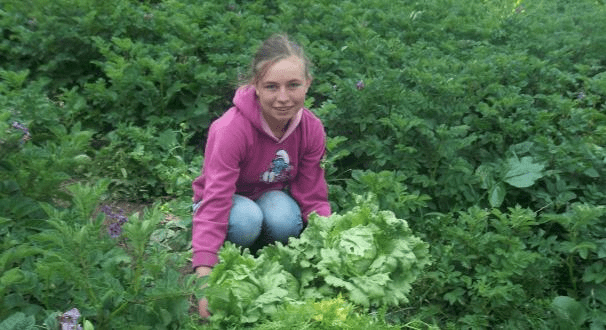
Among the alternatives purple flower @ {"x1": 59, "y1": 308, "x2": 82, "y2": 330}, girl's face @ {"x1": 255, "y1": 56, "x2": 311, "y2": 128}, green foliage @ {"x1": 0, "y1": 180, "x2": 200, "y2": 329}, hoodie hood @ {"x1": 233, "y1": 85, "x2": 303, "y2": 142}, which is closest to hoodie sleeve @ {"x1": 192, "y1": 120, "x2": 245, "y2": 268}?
hoodie hood @ {"x1": 233, "y1": 85, "x2": 303, "y2": 142}

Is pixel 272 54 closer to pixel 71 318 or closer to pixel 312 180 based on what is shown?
pixel 312 180

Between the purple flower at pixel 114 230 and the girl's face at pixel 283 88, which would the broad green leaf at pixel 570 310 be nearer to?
the girl's face at pixel 283 88

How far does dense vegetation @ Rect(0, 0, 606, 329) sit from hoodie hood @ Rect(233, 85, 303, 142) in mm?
498

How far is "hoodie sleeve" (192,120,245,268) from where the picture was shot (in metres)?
2.90

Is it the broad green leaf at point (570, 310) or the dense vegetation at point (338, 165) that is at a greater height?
the dense vegetation at point (338, 165)

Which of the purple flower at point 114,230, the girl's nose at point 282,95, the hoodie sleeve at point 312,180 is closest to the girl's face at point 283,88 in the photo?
the girl's nose at point 282,95

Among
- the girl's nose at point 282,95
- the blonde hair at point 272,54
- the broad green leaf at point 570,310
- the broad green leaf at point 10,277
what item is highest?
the blonde hair at point 272,54

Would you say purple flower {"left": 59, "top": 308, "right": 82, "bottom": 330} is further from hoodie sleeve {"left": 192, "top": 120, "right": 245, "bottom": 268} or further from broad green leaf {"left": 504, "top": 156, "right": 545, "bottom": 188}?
broad green leaf {"left": 504, "top": 156, "right": 545, "bottom": 188}

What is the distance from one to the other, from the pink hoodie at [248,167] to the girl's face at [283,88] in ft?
0.43

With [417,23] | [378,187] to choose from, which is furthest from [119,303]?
[417,23]

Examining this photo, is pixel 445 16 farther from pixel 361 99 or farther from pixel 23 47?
pixel 23 47

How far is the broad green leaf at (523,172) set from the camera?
368 cm

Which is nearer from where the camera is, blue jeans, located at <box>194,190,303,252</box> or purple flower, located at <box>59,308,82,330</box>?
purple flower, located at <box>59,308,82,330</box>

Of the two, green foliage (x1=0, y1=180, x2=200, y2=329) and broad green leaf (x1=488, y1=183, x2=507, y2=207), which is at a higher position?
green foliage (x1=0, y1=180, x2=200, y2=329)
